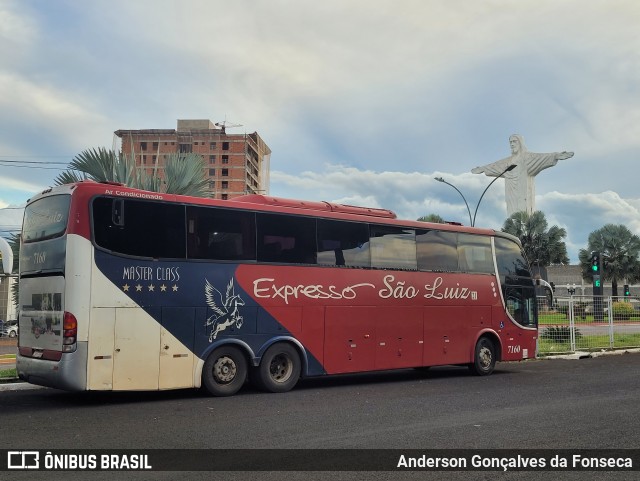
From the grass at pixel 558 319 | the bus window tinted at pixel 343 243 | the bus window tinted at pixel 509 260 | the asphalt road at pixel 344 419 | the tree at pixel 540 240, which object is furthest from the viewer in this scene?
the tree at pixel 540 240

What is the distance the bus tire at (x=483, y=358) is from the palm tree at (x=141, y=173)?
889 centimetres

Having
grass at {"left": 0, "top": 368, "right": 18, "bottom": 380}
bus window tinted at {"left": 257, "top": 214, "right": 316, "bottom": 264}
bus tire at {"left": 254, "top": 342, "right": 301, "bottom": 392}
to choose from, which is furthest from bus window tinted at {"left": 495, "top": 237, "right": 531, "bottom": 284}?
grass at {"left": 0, "top": 368, "right": 18, "bottom": 380}

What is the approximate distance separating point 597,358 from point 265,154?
110 meters

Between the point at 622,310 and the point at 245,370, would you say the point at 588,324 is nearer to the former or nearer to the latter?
the point at 622,310

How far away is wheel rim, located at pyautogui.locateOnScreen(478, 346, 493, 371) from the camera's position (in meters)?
15.9

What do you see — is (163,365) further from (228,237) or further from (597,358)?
(597,358)

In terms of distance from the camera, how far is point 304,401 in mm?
10695

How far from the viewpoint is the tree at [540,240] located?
46.0 metres

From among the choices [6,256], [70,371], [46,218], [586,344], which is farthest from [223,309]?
[586,344]

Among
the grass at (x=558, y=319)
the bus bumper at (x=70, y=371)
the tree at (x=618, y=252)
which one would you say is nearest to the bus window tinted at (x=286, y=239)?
the bus bumper at (x=70, y=371)

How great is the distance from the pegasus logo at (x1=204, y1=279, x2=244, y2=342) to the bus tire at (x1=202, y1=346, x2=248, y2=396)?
15.3 inches

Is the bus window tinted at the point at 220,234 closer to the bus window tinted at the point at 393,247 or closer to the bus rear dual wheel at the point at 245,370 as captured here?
the bus rear dual wheel at the point at 245,370

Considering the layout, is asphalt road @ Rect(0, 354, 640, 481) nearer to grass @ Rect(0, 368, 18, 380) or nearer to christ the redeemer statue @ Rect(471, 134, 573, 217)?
grass @ Rect(0, 368, 18, 380)

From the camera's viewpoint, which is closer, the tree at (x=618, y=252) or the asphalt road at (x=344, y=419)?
the asphalt road at (x=344, y=419)
